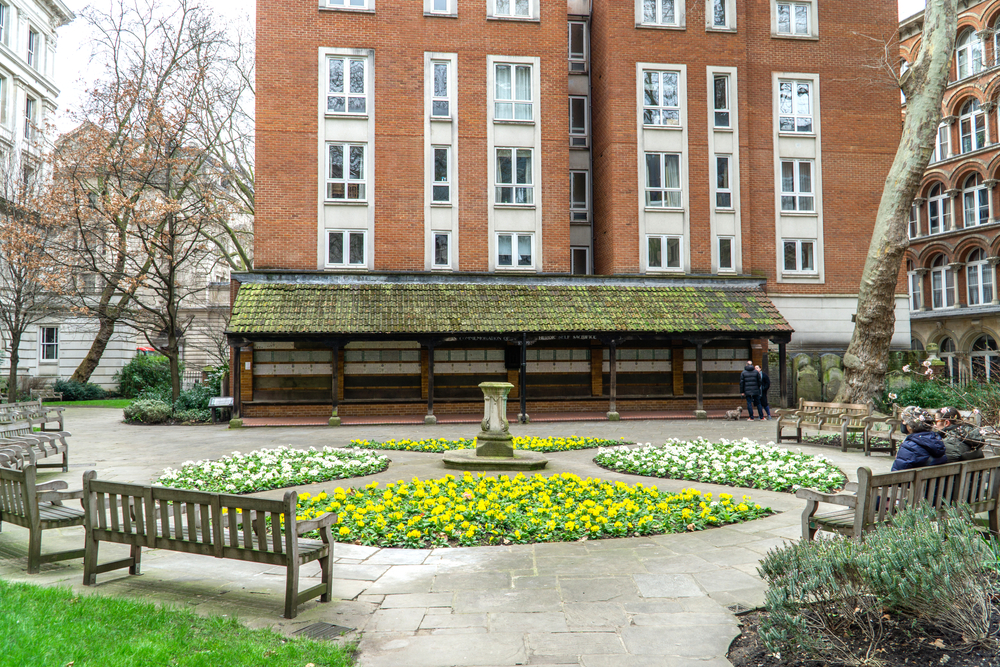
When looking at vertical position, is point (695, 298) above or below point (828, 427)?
above

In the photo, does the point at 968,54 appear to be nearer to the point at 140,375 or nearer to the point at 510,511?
the point at 510,511

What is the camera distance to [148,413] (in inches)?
845

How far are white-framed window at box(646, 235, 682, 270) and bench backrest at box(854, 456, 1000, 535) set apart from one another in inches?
749

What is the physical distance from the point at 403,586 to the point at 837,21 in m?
28.7

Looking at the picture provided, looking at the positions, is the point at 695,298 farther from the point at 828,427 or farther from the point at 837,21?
the point at 837,21

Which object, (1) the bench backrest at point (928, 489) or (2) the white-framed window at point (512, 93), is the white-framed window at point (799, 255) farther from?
(1) the bench backrest at point (928, 489)

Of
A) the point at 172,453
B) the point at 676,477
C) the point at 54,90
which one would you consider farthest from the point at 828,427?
the point at 54,90

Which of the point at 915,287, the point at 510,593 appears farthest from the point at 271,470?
the point at 915,287

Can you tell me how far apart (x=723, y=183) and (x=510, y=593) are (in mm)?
22929

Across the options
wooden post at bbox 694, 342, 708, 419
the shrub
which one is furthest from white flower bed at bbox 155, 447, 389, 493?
wooden post at bbox 694, 342, 708, 419

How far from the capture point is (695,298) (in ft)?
76.4

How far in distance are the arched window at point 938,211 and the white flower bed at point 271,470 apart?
1688 inches

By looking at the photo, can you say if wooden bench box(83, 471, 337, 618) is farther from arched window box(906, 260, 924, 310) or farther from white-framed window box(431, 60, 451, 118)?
arched window box(906, 260, 924, 310)

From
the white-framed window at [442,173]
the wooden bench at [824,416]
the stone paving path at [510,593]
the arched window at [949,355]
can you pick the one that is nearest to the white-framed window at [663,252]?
the white-framed window at [442,173]
